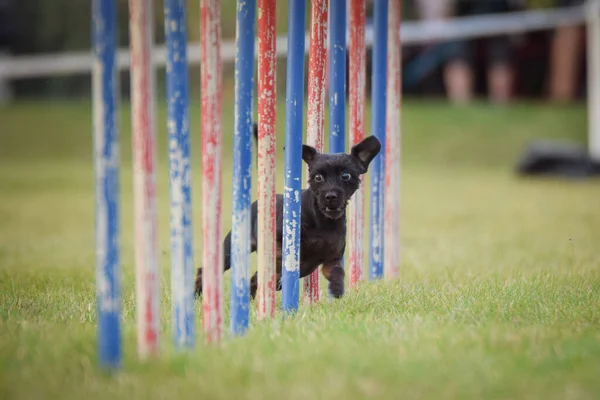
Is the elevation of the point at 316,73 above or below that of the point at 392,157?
above

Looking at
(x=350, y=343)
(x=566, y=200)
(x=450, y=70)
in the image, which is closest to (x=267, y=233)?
(x=350, y=343)

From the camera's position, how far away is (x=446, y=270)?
20.5 ft

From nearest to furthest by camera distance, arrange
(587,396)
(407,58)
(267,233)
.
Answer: (587,396) → (267,233) → (407,58)

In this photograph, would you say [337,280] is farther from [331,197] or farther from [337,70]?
[337,70]

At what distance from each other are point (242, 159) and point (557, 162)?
12.0m

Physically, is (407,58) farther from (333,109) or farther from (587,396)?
(587,396)

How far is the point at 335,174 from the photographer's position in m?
4.88

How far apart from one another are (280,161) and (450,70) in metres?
6.84

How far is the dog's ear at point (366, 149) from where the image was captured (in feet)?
16.1

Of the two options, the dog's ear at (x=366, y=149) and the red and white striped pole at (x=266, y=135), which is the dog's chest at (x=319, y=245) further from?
the red and white striped pole at (x=266, y=135)

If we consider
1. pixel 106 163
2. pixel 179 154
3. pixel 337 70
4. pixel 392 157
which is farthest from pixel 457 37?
pixel 106 163

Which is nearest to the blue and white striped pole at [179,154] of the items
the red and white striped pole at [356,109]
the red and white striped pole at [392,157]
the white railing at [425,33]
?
the red and white striped pole at [356,109]

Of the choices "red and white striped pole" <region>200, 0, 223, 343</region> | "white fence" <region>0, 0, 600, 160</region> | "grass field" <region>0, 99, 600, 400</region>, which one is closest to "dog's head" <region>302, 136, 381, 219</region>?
"grass field" <region>0, 99, 600, 400</region>

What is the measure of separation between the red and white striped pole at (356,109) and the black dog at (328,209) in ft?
1.48
